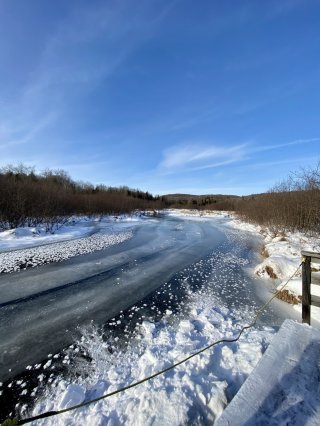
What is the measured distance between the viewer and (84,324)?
5102 millimetres

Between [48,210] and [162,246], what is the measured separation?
43.1 feet

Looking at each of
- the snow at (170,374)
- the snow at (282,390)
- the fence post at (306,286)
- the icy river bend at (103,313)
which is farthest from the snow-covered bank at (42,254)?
the fence post at (306,286)

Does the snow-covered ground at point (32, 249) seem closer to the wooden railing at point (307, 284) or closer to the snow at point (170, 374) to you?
the snow at point (170, 374)

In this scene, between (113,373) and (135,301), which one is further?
(135,301)

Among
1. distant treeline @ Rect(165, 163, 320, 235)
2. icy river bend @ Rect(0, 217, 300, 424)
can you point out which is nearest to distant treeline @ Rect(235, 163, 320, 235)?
distant treeline @ Rect(165, 163, 320, 235)

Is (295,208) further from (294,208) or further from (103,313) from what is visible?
(103,313)

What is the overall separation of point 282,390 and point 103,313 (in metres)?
3.95

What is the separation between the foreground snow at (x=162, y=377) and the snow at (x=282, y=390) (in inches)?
13.7

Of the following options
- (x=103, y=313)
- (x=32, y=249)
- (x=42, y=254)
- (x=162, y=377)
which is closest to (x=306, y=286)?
(x=162, y=377)

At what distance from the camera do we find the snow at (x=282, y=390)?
2449 mm

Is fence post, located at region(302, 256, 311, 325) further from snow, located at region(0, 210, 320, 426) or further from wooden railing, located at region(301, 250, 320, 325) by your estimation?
snow, located at region(0, 210, 320, 426)

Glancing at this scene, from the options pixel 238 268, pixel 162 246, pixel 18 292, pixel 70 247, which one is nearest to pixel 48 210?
pixel 70 247

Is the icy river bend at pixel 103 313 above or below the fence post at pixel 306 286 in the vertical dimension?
below

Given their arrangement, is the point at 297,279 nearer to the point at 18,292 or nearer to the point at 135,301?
the point at 135,301
